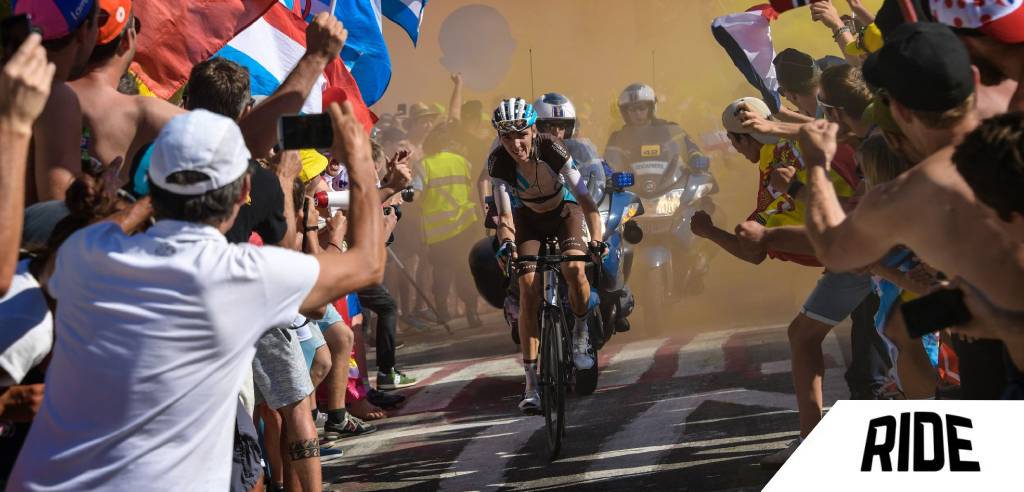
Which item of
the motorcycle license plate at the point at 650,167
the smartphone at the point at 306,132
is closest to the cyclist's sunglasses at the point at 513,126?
the smartphone at the point at 306,132

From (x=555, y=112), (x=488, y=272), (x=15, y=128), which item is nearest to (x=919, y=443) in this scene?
(x=15, y=128)

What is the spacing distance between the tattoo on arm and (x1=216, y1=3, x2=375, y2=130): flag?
2582 millimetres

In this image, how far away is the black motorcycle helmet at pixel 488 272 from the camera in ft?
35.5

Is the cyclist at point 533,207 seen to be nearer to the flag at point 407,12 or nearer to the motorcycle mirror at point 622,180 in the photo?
the flag at point 407,12

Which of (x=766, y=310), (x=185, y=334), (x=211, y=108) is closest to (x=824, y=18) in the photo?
(x=211, y=108)

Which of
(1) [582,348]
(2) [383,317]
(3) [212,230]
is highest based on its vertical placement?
(3) [212,230]

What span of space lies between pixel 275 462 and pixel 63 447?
3.84 meters

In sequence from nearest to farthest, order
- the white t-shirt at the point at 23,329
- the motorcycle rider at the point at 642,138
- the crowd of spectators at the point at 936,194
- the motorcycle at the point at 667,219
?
the crowd of spectators at the point at 936,194 → the white t-shirt at the point at 23,329 → the motorcycle at the point at 667,219 → the motorcycle rider at the point at 642,138

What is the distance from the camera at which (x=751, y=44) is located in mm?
9398

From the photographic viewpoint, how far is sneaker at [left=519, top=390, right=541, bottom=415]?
8305mm

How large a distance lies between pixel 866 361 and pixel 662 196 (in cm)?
746

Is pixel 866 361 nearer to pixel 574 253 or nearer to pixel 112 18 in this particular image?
pixel 574 253

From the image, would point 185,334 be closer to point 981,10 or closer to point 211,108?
point 211,108

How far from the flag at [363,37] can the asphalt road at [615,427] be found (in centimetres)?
257
